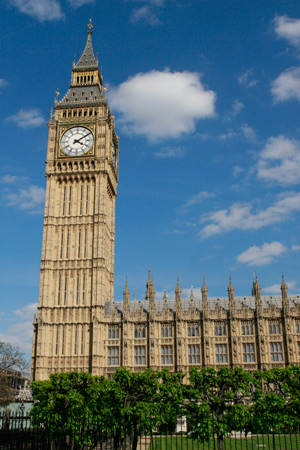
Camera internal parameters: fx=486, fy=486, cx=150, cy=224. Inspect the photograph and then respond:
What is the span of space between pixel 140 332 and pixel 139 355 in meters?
3.01

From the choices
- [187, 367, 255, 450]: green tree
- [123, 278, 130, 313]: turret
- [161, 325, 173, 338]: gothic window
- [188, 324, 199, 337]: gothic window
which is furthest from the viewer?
[123, 278, 130, 313]: turret

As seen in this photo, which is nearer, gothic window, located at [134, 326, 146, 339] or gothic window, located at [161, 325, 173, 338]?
gothic window, located at [161, 325, 173, 338]

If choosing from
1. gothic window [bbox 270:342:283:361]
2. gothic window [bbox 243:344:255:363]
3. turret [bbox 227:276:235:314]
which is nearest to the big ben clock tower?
turret [bbox 227:276:235:314]

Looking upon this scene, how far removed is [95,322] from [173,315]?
10.5 m

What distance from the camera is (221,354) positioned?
64.1 meters

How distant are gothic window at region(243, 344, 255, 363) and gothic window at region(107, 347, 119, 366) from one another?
16817 mm

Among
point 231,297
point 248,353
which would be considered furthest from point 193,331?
point 248,353

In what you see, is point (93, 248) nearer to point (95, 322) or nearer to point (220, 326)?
point (95, 322)

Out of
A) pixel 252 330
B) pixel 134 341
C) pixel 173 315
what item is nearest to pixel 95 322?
pixel 134 341

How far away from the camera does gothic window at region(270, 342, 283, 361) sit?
6310cm

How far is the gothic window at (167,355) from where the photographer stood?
64.4 meters

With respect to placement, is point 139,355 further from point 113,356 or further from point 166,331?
point 166,331

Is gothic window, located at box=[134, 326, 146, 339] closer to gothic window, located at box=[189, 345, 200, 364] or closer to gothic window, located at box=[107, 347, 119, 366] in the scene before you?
gothic window, located at box=[107, 347, 119, 366]

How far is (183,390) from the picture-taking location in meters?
38.0
